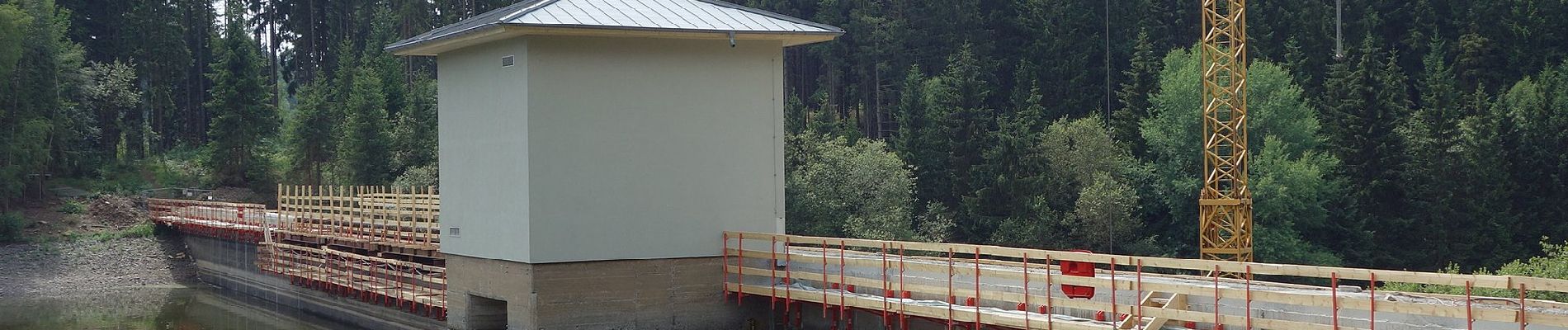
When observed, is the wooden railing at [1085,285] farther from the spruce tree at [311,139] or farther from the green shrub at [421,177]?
the spruce tree at [311,139]

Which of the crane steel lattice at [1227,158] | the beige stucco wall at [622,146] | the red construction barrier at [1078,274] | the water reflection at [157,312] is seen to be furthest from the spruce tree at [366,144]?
the red construction barrier at [1078,274]

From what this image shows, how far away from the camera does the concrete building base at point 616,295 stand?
74.5ft

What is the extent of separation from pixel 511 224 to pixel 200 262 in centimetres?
3706

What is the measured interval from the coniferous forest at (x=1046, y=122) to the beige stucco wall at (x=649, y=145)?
31.7 metres

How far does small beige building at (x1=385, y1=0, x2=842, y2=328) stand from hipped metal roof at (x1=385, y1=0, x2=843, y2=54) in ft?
0.16

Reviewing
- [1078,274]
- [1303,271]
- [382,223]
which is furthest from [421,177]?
[1303,271]

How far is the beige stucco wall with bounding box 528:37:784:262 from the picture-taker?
22.6 m

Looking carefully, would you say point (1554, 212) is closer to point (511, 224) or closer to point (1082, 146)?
point (1082, 146)

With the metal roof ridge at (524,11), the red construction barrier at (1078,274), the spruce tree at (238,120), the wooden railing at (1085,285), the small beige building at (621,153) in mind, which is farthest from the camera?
the spruce tree at (238,120)

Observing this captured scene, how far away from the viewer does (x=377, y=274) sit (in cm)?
3491

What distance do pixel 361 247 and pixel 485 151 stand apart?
45.0 ft

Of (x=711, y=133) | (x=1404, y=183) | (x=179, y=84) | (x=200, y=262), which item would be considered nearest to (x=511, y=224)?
(x=711, y=133)

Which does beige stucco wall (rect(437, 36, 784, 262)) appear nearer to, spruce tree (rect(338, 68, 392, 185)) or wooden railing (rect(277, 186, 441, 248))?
wooden railing (rect(277, 186, 441, 248))

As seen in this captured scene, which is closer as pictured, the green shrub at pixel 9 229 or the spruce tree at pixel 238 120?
the green shrub at pixel 9 229
